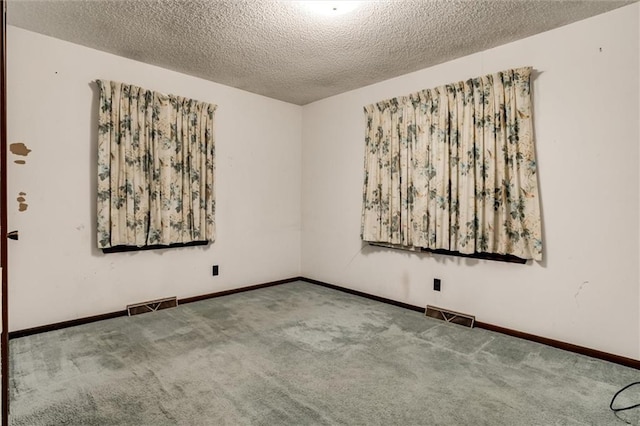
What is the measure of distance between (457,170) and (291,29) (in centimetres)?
187

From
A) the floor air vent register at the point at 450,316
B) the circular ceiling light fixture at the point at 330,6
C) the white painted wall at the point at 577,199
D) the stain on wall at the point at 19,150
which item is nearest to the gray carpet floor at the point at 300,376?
the floor air vent register at the point at 450,316

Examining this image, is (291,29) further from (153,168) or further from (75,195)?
(75,195)

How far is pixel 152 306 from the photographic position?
11.1ft

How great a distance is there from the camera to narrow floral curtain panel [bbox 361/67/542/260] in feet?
9.03

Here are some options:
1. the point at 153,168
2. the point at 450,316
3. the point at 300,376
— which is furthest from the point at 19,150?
the point at 450,316

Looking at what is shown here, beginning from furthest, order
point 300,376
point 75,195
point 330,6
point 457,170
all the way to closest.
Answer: point 457,170
point 75,195
point 330,6
point 300,376

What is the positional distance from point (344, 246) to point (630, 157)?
109 inches

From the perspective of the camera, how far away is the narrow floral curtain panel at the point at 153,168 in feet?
10.0

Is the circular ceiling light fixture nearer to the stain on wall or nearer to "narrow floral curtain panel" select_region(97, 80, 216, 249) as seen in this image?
"narrow floral curtain panel" select_region(97, 80, 216, 249)

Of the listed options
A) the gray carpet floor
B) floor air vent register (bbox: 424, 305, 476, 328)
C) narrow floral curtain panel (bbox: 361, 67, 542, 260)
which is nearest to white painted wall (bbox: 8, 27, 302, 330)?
the gray carpet floor

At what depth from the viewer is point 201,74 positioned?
3.64 m

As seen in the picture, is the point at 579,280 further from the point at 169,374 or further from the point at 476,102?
the point at 169,374

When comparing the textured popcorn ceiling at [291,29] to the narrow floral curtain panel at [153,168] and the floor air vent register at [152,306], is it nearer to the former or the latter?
the narrow floral curtain panel at [153,168]

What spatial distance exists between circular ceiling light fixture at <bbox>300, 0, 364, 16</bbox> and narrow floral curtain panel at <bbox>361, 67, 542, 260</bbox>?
132 cm
